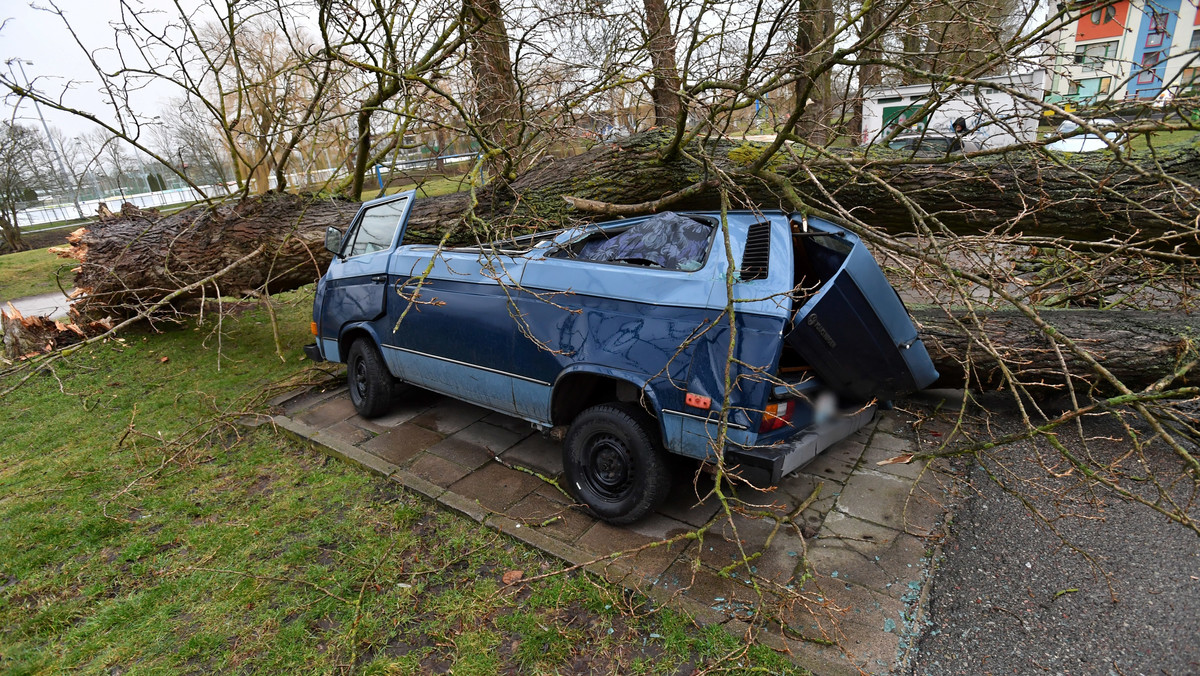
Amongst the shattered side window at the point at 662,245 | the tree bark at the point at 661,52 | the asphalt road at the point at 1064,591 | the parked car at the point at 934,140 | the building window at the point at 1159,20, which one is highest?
the tree bark at the point at 661,52

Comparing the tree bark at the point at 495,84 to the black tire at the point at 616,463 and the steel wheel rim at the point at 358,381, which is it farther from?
the black tire at the point at 616,463

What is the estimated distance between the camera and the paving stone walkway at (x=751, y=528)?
2.60 meters

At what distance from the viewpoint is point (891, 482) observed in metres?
3.71

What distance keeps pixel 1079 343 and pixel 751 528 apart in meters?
2.80

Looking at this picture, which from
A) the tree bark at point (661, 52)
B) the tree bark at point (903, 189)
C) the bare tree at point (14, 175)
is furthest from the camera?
the bare tree at point (14, 175)

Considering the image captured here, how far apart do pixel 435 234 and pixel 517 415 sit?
322cm

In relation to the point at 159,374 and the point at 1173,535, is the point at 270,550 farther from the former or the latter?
the point at 1173,535

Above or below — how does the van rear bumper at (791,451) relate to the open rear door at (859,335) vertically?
below

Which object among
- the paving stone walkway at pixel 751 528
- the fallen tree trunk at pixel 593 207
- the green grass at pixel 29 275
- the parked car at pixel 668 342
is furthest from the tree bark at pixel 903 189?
the green grass at pixel 29 275

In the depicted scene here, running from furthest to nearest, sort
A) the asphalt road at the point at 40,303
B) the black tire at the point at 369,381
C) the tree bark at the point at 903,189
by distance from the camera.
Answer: the asphalt road at the point at 40,303 → the black tire at the point at 369,381 → the tree bark at the point at 903,189

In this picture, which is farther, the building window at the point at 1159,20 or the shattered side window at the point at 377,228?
the shattered side window at the point at 377,228

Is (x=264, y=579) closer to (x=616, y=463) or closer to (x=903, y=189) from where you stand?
(x=616, y=463)

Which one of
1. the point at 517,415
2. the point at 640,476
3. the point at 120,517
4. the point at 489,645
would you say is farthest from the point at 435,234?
the point at 489,645

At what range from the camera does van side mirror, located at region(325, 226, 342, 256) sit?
4.82 metres
